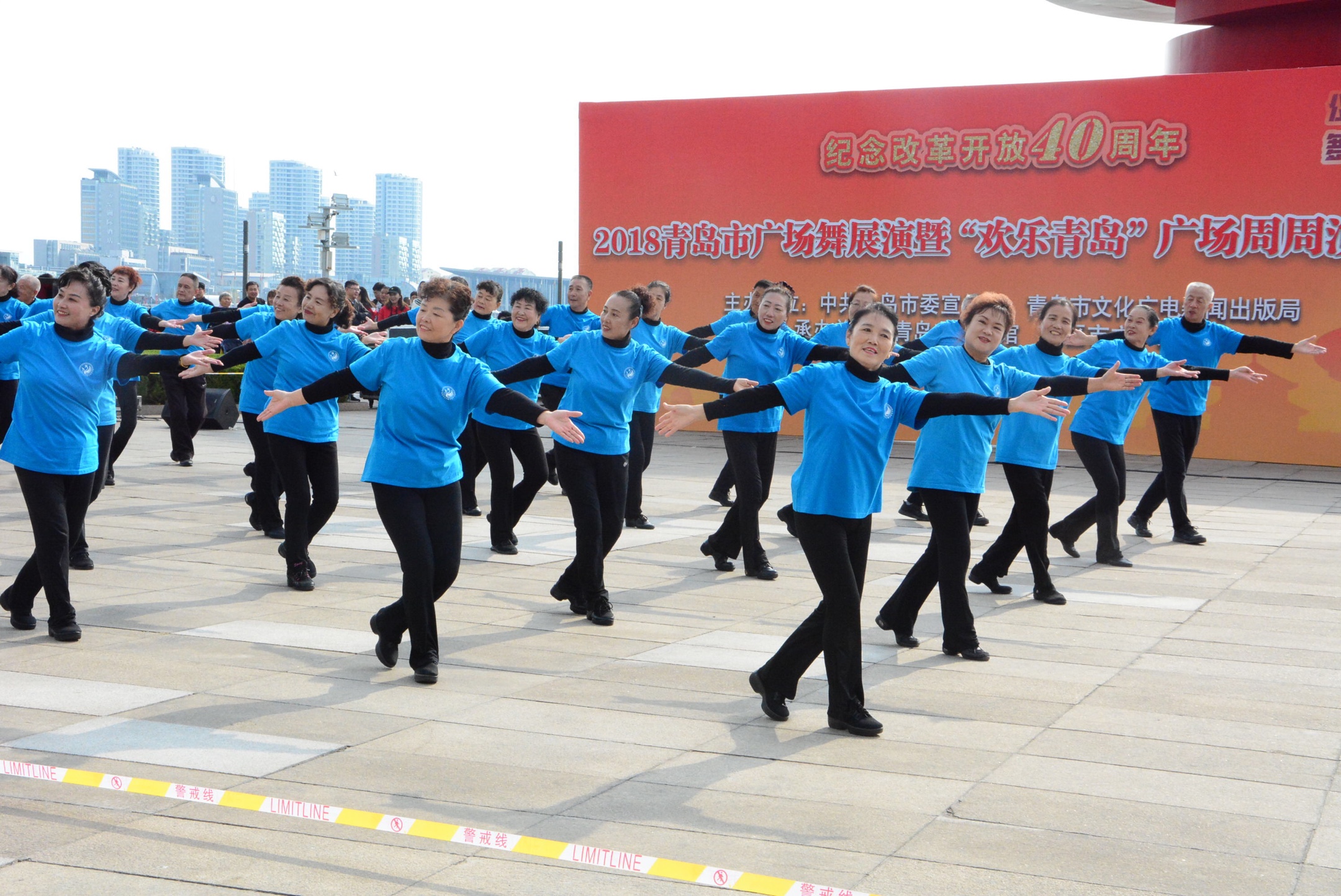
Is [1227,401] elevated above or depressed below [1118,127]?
below

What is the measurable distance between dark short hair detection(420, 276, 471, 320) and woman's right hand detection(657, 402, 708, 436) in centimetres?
111

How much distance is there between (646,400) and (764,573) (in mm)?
2145

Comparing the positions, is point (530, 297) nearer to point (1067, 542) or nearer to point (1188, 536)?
point (1067, 542)

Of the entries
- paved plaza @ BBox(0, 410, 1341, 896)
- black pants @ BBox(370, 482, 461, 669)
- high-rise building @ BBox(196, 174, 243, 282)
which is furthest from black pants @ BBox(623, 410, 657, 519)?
high-rise building @ BBox(196, 174, 243, 282)

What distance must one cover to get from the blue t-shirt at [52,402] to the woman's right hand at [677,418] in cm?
294

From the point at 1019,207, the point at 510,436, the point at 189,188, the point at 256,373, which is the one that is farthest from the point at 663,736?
the point at 189,188

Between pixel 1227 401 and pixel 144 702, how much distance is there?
597 inches

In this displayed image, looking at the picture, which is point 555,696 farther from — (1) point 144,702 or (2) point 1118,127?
(2) point 1118,127

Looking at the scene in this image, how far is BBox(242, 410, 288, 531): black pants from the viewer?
9831mm

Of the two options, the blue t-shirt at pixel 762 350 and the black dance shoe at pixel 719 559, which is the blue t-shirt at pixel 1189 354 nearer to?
→ the blue t-shirt at pixel 762 350

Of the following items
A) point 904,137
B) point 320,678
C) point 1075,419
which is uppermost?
point 904,137

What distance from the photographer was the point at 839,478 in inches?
212

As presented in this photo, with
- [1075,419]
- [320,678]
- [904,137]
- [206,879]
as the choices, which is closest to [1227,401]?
[904,137]

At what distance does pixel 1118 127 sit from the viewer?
17844mm
